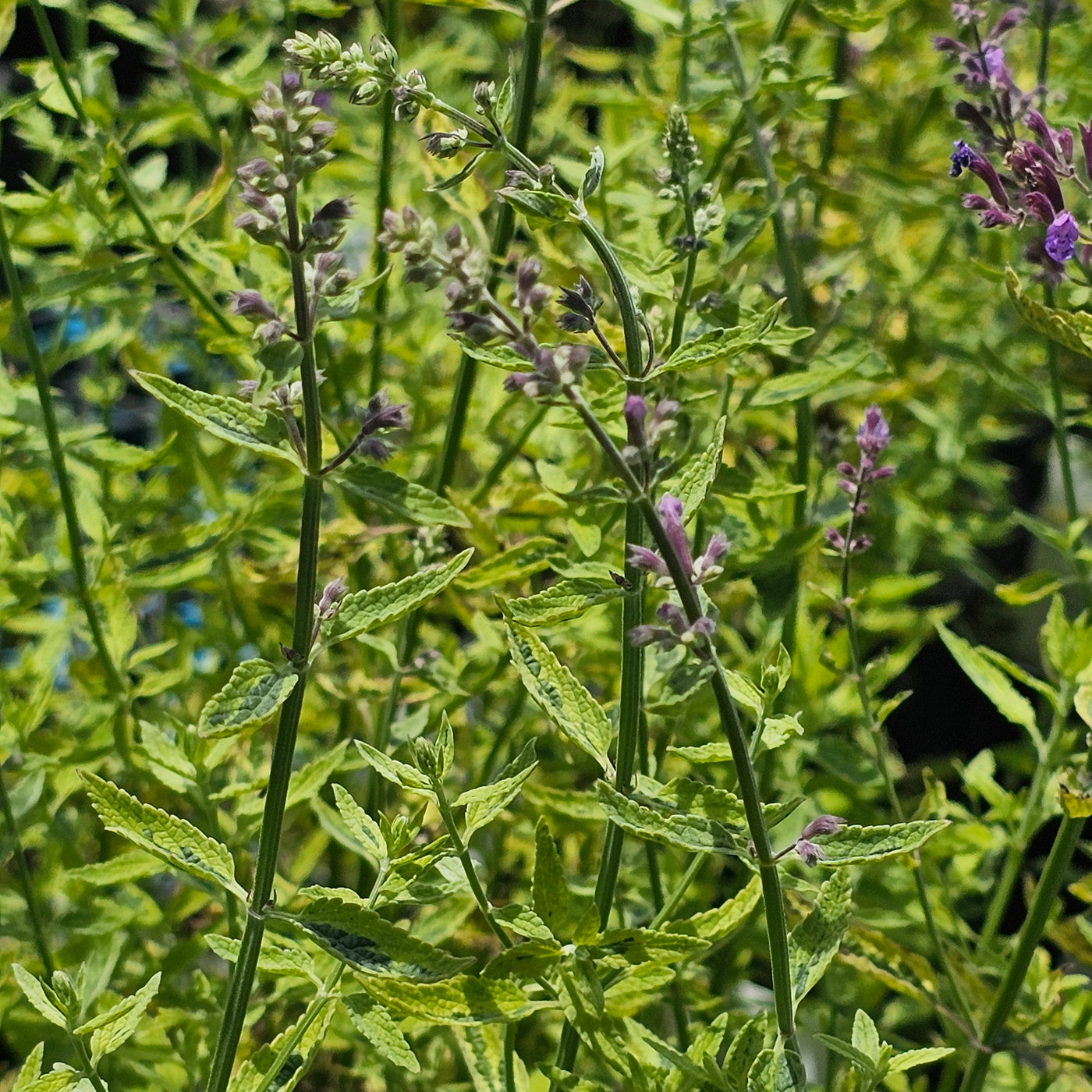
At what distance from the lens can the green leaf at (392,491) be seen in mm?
820

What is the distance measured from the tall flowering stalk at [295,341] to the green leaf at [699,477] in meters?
0.19

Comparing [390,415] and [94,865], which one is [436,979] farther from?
[94,865]

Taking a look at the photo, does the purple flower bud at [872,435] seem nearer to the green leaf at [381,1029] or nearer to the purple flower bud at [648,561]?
the purple flower bud at [648,561]

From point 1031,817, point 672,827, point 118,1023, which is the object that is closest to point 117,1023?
point 118,1023

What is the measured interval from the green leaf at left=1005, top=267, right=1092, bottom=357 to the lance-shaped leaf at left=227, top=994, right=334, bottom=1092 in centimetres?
72

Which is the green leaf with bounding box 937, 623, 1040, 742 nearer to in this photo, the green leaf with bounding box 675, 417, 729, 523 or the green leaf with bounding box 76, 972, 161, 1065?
the green leaf with bounding box 675, 417, 729, 523

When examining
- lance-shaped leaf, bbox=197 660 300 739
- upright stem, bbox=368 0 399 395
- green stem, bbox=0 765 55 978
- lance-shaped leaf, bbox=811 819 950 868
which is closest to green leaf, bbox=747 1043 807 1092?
lance-shaped leaf, bbox=811 819 950 868

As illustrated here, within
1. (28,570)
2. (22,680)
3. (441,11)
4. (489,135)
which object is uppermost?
(489,135)

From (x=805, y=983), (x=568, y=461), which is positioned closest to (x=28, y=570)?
(x=568, y=461)

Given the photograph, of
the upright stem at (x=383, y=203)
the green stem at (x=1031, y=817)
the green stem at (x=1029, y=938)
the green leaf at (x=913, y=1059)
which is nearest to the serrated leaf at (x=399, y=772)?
the green leaf at (x=913, y=1059)

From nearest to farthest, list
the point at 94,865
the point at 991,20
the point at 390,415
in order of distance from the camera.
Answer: the point at 390,415
the point at 94,865
the point at 991,20

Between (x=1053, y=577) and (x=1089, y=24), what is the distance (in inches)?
40.0

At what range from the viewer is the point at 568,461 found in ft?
4.88

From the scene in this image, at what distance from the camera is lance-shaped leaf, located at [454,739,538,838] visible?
836 mm
